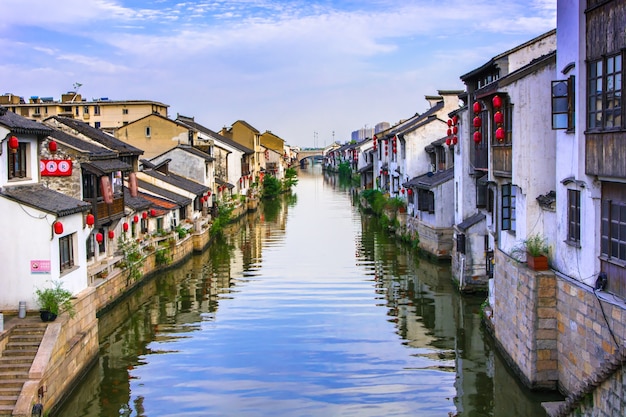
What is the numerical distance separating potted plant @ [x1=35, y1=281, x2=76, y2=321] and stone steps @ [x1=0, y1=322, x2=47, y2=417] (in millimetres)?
322

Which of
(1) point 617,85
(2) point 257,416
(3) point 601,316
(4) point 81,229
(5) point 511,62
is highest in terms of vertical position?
(5) point 511,62

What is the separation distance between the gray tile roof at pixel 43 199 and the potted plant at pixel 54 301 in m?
1.90

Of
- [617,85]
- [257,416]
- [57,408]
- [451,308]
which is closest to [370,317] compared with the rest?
[451,308]

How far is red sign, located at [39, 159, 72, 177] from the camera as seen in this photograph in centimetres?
2267

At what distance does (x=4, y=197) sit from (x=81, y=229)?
9.90 ft

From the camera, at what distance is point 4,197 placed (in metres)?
16.7

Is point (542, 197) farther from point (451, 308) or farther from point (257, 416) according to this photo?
point (451, 308)

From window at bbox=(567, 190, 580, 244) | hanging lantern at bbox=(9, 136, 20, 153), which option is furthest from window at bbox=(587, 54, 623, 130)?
hanging lantern at bbox=(9, 136, 20, 153)

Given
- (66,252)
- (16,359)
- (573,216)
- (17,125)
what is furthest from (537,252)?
(17,125)

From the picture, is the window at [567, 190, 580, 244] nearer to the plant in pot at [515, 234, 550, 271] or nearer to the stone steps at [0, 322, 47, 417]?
the plant in pot at [515, 234, 550, 271]

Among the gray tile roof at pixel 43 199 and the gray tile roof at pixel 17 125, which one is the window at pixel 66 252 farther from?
the gray tile roof at pixel 17 125

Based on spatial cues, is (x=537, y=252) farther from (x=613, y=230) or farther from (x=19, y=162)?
(x=19, y=162)

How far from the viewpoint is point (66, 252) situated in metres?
18.5

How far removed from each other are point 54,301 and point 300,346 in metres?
7.63
